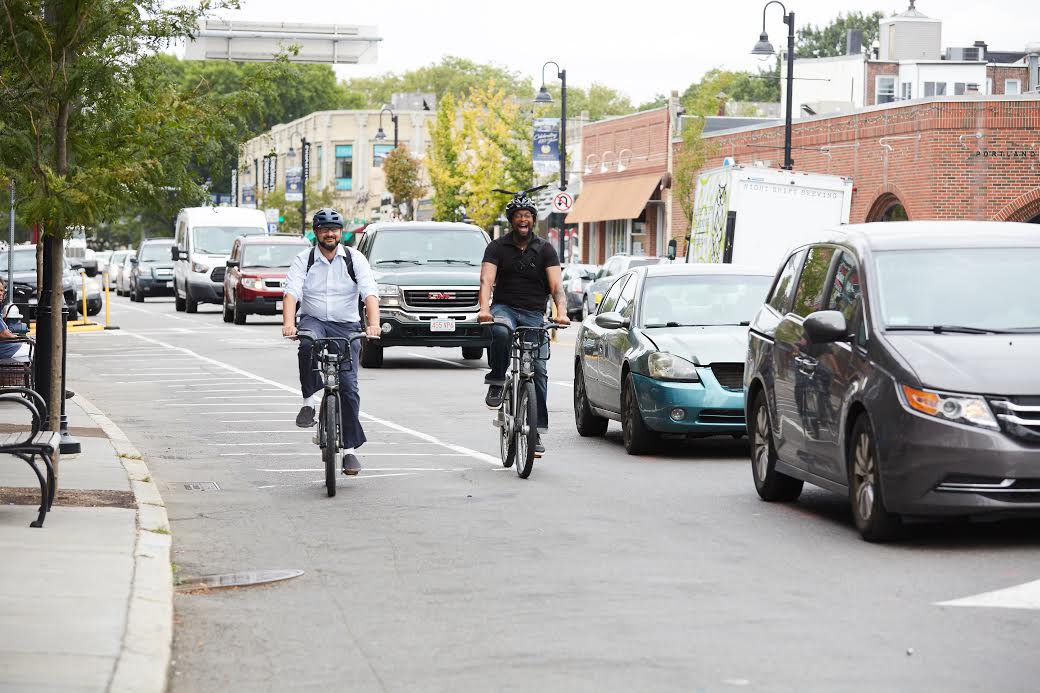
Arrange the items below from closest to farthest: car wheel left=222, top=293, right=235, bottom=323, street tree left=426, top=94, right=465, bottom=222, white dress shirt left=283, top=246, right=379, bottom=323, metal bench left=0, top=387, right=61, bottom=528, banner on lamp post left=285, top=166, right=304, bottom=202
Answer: metal bench left=0, top=387, right=61, bottom=528, white dress shirt left=283, top=246, right=379, bottom=323, car wheel left=222, top=293, right=235, bottom=323, street tree left=426, top=94, right=465, bottom=222, banner on lamp post left=285, top=166, right=304, bottom=202

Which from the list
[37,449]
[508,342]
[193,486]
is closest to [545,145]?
[508,342]

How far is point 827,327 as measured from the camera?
965 cm

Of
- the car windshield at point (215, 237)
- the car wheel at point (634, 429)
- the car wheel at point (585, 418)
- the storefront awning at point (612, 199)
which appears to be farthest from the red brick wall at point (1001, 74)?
the car wheel at point (634, 429)

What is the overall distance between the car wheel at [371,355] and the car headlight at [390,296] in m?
0.73

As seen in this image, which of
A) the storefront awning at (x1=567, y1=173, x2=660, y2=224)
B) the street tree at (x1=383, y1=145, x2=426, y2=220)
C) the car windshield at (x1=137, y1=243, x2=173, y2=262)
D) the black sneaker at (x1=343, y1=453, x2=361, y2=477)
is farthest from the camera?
the street tree at (x1=383, y1=145, x2=426, y2=220)

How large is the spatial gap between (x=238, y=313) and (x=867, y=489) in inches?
1278

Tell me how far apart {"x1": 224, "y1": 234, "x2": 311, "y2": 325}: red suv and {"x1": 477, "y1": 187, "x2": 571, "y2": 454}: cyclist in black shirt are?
26.3 m

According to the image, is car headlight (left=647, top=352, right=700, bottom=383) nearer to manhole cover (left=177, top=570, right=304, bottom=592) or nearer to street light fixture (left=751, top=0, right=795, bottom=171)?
manhole cover (left=177, top=570, right=304, bottom=592)

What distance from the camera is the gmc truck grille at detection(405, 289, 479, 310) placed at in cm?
2480

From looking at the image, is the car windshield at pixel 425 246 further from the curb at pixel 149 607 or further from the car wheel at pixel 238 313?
the car wheel at pixel 238 313

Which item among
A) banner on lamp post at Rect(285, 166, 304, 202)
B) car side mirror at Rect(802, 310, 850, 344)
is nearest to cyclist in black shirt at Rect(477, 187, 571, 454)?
car side mirror at Rect(802, 310, 850, 344)

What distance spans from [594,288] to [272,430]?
28.6 m

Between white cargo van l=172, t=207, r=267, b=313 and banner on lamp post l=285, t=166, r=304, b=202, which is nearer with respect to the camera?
white cargo van l=172, t=207, r=267, b=313

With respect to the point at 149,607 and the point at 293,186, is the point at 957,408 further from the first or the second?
the point at 293,186
